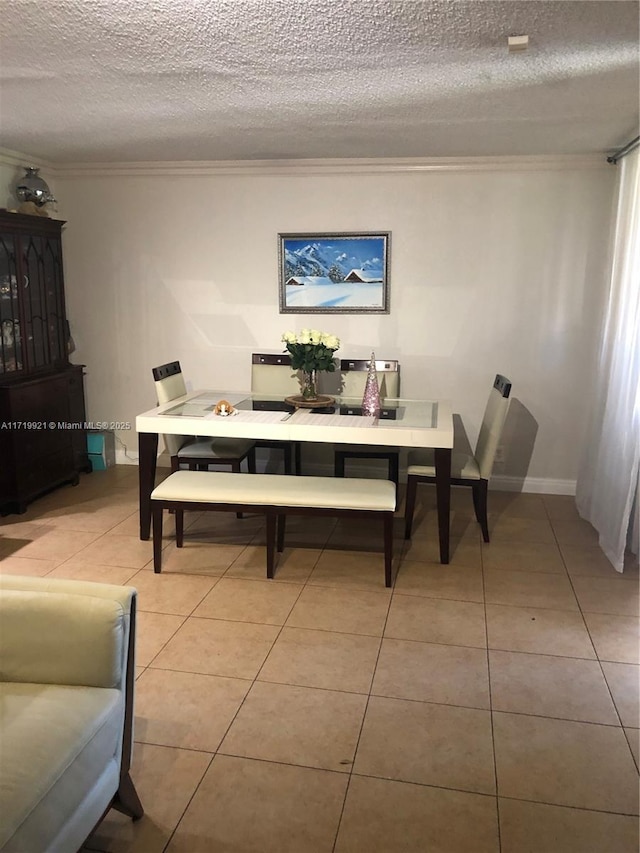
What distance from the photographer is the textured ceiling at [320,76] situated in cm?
217

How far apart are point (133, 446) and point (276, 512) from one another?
239 cm

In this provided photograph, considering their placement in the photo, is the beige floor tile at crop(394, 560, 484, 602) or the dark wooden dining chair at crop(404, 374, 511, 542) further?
the dark wooden dining chair at crop(404, 374, 511, 542)

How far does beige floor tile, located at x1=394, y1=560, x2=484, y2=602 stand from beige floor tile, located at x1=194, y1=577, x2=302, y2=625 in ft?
1.77

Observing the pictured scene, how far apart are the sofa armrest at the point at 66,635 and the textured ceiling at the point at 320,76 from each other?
178 centimetres

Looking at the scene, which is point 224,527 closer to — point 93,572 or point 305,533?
point 305,533

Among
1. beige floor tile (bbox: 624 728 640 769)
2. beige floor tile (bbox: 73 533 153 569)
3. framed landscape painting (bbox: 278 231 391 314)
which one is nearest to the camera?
beige floor tile (bbox: 624 728 640 769)

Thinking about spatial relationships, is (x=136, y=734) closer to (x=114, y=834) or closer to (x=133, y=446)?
(x=114, y=834)

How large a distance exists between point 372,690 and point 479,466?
166cm

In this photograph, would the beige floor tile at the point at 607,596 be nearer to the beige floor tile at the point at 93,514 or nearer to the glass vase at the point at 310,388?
the glass vase at the point at 310,388

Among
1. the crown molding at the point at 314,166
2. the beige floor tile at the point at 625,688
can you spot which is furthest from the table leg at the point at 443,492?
the crown molding at the point at 314,166

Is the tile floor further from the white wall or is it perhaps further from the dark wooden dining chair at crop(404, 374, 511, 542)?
the white wall

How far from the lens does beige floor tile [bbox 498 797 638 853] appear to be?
1770 mm

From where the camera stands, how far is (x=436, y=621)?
2.95 metres

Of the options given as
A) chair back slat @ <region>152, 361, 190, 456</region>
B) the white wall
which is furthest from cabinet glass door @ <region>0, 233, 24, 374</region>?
chair back slat @ <region>152, 361, 190, 456</region>
